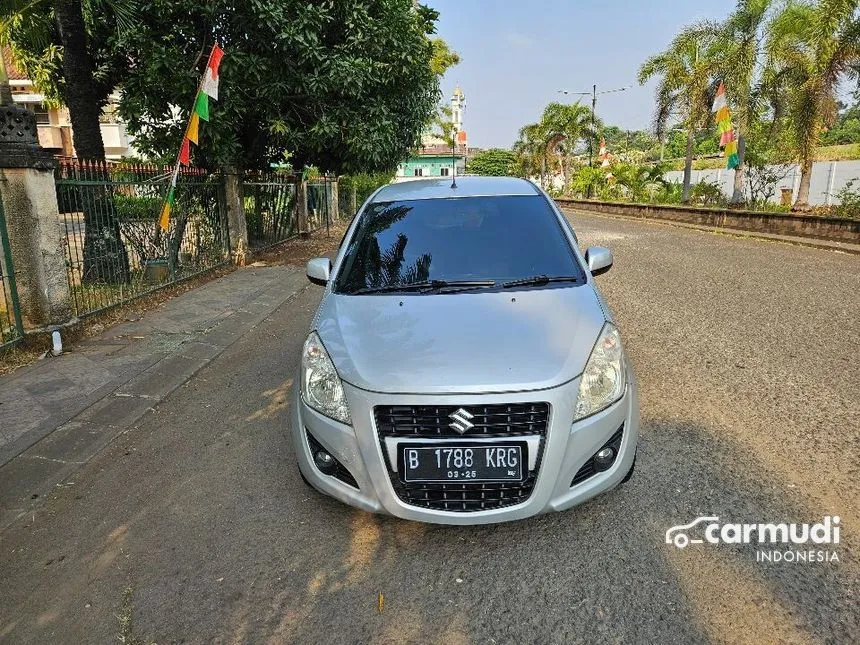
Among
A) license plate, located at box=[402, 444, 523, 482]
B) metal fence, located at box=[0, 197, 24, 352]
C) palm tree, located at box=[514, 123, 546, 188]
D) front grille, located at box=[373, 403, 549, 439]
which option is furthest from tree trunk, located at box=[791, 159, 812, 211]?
palm tree, located at box=[514, 123, 546, 188]

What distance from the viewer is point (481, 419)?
246 cm

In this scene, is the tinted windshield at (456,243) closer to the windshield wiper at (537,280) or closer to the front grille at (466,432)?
the windshield wiper at (537,280)

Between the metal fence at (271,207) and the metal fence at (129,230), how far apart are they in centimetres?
178

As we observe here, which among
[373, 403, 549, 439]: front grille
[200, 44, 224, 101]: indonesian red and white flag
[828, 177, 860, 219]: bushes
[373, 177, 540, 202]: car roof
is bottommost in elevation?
[373, 403, 549, 439]: front grille

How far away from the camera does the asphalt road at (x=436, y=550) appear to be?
7.37 ft

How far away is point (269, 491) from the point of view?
10.6ft

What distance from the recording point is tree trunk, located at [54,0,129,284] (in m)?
7.01

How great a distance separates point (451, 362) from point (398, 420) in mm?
337

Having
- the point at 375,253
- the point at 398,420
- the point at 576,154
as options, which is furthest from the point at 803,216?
the point at 576,154

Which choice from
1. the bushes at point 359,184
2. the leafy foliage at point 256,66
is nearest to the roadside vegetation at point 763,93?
the leafy foliage at point 256,66

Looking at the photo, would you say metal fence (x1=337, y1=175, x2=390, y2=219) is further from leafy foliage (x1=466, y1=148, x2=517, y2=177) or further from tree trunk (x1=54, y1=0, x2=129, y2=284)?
leafy foliage (x1=466, y1=148, x2=517, y2=177)

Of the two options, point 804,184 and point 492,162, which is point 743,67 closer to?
point 804,184

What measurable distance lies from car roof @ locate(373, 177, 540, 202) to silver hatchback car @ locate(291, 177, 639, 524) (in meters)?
1.01

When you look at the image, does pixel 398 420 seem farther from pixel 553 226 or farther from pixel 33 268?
pixel 33 268
